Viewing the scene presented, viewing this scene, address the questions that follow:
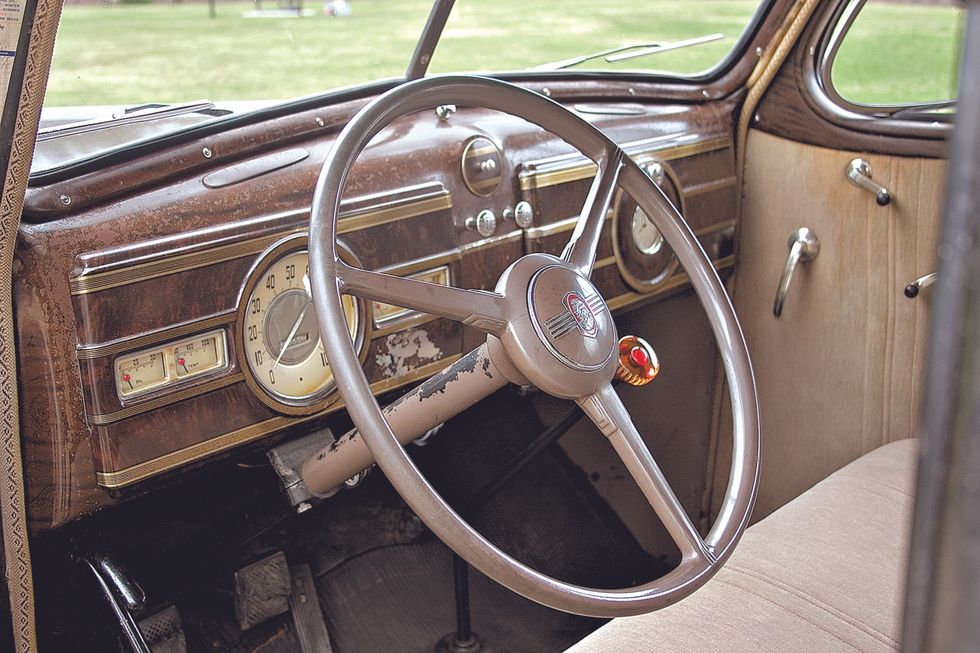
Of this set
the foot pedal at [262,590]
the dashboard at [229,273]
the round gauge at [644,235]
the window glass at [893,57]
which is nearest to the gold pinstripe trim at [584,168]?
the dashboard at [229,273]

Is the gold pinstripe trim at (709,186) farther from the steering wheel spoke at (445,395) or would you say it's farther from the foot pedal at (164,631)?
the foot pedal at (164,631)

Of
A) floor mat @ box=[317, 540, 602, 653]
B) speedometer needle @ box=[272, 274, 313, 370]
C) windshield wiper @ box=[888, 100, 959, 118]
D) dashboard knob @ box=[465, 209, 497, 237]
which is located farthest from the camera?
windshield wiper @ box=[888, 100, 959, 118]

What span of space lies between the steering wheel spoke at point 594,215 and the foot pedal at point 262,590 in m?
0.84

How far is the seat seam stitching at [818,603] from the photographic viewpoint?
1.42 metres

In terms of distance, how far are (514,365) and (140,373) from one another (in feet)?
1.76

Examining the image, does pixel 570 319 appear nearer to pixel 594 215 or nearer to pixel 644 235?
pixel 594 215

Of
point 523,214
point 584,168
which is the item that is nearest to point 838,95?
point 584,168

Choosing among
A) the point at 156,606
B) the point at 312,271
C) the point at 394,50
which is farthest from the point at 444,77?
the point at 156,606

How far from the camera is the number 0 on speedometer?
5.05ft

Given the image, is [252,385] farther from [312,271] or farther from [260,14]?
[260,14]

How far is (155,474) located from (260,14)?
2.64ft

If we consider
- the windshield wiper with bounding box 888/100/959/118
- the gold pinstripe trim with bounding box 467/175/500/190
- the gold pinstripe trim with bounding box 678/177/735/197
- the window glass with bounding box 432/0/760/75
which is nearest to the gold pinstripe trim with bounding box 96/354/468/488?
the gold pinstripe trim with bounding box 467/175/500/190

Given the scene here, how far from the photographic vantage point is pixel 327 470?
148cm

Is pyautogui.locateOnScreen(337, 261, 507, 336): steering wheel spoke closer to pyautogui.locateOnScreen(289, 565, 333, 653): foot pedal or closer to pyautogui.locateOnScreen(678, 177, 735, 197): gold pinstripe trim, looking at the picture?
pyautogui.locateOnScreen(289, 565, 333, 653): foot pedal
